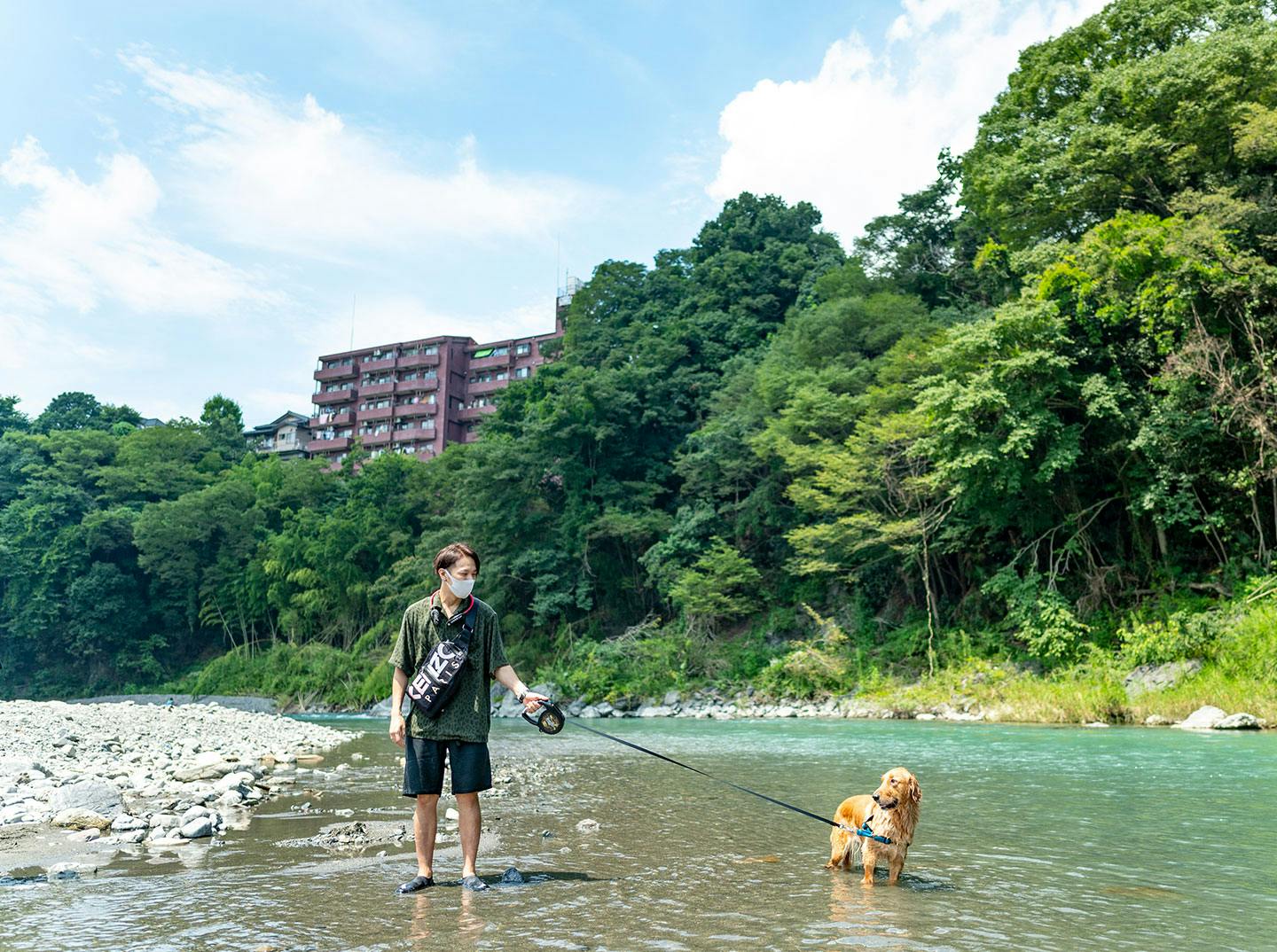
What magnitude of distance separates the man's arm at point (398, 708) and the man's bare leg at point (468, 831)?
397 millimetres

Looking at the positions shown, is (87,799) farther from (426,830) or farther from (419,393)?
(419,393)

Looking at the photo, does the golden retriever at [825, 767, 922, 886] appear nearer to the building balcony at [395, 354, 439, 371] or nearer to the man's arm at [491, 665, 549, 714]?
the man's arm at [491, 665, 549, 714]

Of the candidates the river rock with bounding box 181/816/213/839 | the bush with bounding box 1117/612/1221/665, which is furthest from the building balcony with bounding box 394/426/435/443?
the river rock with bounding box 181/816/213/839

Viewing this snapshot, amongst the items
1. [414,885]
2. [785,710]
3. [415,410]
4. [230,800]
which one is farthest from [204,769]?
[415,410]

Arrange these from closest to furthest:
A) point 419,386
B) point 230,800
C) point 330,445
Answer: point 230,800 → point 419,386 → point 330,445

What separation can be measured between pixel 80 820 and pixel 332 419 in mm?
58753

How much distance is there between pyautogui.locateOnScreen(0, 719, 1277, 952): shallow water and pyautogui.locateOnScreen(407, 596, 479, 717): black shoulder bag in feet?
2.60

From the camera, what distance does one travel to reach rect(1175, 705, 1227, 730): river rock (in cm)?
1260

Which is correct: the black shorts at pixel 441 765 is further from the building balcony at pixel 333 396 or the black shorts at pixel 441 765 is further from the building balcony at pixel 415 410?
the building balcony at pixel 333 396

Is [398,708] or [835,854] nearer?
[398,708]

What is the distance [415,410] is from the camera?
5797cm

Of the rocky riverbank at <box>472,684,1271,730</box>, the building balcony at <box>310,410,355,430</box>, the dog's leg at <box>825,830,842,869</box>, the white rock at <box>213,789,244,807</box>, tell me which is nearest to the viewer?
the dog's leg at <box>825,830,842,869</box>

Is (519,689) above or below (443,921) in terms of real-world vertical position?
above

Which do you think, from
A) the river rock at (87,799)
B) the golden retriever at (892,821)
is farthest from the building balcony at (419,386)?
the golden retriever at (892,821)
